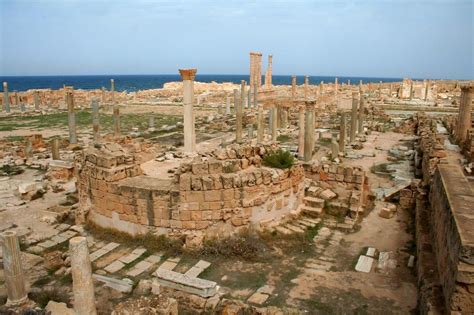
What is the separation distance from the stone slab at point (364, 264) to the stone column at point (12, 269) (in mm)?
6478

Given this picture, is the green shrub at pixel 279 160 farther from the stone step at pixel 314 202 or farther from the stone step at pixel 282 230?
the stone step at pixel 282 230

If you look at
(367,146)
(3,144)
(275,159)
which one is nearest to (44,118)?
(3,144)

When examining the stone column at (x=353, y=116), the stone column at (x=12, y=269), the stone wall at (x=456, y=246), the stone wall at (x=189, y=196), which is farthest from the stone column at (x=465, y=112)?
the stone column at (x=12, y=269)

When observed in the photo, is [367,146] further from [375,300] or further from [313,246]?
[375,300]

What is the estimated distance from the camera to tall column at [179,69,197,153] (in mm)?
14781

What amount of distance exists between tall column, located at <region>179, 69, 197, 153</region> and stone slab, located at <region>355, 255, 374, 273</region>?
8.95 m

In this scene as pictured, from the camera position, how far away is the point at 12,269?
6.67 meters

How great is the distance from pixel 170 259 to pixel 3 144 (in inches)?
666

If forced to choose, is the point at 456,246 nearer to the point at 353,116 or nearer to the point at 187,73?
the point at 187,73

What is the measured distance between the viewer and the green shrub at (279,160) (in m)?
10.6

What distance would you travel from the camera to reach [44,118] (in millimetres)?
34156

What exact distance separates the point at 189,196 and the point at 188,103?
A: 6941 mm

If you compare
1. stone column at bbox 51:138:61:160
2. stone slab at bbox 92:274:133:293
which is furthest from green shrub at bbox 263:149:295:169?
stone column at bbox 51:138:61:160

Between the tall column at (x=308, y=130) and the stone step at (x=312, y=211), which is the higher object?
the tall column at (x=308, y=130)
